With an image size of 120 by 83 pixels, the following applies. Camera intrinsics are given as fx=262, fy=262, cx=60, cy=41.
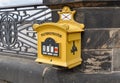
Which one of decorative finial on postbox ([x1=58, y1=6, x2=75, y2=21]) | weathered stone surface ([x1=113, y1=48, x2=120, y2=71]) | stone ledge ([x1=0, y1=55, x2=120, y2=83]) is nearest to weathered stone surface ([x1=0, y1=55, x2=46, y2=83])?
stone ledge ([x1=0, y1=55, x2=120, y2=83])

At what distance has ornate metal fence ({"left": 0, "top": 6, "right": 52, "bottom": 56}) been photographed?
4258 mm

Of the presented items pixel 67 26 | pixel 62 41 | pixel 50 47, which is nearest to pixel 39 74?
pixel 50 47

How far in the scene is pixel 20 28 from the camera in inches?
183

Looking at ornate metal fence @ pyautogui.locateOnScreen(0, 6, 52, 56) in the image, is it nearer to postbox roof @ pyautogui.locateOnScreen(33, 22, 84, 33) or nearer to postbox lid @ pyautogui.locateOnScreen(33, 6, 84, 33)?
postbox lid @ pyautogui.locateOnScreen(33, 6, 84, 33)

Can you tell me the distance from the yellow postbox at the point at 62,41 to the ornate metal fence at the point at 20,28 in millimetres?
764

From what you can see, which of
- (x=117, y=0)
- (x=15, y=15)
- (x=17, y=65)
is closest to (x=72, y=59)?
(x=117, y=0)

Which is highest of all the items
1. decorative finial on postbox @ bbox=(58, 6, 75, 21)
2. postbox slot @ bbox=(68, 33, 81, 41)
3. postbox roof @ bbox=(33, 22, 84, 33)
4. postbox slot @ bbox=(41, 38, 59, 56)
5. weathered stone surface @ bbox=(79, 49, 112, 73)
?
decorative finial on postbox @ bbox=(58, 6, 75, 21)

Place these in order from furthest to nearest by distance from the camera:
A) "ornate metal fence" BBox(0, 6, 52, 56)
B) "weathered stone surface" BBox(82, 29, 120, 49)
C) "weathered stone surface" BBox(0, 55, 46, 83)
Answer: "ornate metal fence" BBox(0, 6, 52, 56) → "weathered stone surface" BBox(0, 55, 46, 83) → "weathered stone surface" BBox(82, 29, 120, 49)

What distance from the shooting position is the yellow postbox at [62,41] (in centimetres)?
312

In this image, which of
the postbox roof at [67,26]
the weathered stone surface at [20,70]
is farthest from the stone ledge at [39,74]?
the postbox roof at [67,26]

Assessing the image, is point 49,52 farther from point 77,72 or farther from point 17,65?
point 17,65

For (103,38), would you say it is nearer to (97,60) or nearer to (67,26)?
(97,60)

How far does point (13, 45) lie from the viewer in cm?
480

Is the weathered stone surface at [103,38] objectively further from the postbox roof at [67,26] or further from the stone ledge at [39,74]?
the stone ledge at [39,74]
